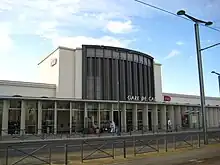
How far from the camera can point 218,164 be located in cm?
1199

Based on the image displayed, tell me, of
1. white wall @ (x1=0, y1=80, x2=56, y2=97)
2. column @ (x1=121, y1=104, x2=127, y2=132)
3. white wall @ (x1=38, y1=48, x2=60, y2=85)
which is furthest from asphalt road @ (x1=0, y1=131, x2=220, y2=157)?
white wall @ (x1=38, y1=48, x2=60, y2=85)

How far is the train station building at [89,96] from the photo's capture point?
3453 centimetres

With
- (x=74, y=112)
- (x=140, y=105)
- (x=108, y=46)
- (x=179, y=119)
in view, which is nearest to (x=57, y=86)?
(x=74, y=112)

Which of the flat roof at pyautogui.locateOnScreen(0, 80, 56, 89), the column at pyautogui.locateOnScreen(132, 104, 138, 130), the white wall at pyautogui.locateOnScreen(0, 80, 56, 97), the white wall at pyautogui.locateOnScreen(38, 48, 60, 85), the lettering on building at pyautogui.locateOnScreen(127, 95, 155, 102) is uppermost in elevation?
the white wall at pyautogui.locateOnScreen(38, 48, 60, 85)

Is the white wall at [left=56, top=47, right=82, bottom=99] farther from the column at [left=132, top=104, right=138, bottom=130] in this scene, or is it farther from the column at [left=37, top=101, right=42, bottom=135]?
the column at [left=132, top=104, right=138, bottom=130]

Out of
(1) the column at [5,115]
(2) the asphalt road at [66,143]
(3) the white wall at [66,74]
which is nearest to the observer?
(2) the asphalt road at [66,143]

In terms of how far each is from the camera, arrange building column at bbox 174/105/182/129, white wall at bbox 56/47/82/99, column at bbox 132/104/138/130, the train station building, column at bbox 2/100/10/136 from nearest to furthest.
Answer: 1. column at bbox 2/100/10/136
2. the train station building
3. white wall at bbox 56/47/82/99
4. column at bbox 132/104/138/130
5. building column at bbox 174/105/182/129

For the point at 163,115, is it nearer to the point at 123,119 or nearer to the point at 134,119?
the point at 134,119

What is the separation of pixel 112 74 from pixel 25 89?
1262 cm

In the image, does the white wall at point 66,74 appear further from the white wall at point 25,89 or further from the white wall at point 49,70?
the white wall at point 25,89

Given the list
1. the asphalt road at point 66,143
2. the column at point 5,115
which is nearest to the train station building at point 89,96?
the column at point 5,115

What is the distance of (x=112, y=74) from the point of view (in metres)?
43.1

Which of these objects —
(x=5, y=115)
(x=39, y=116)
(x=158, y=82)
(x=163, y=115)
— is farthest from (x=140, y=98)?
(x=5, y=115)

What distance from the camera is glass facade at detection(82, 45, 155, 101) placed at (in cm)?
4175
